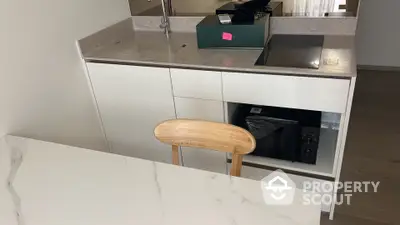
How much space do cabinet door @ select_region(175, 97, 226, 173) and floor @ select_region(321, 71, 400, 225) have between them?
678mm

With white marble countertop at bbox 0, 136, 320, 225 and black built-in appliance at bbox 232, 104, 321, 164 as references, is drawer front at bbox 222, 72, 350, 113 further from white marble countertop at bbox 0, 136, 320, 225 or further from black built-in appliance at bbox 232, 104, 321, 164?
white marble countertop at bbox 0, 136, 320, 225

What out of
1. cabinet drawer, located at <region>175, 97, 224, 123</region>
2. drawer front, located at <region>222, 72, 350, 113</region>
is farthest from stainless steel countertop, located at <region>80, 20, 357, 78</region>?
cabinet drawer, located at <region>175, 97, 224, 123</region>

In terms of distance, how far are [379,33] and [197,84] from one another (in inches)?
99.5

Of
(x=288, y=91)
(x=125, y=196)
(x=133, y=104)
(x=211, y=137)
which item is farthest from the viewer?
(x=133, y=104)

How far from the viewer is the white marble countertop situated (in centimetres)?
91

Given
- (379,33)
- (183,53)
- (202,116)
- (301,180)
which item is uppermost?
(183,53)

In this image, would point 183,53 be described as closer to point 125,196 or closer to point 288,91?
point 288,91

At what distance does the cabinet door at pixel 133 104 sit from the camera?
1.80m

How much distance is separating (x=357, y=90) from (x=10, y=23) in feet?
9.49

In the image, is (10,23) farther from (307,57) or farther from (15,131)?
(307,57)

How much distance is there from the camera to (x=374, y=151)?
2334mm

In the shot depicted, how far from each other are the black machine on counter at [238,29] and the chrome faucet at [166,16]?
42cm

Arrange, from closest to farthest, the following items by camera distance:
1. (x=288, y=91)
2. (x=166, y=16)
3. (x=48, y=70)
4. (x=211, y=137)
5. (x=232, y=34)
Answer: (x=211, y=137)
(x=288, y=91)
(x=48, y=70)
(x=232, y=34)
(x=166, y=16)

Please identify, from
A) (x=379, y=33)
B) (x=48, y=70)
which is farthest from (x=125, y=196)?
(x=379, y=33)
